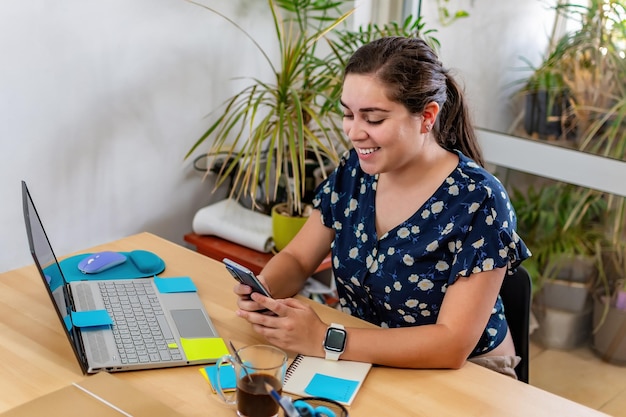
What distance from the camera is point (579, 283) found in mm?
2697

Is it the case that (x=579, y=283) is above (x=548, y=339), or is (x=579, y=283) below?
above

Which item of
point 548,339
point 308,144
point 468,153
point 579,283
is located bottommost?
point 548,339

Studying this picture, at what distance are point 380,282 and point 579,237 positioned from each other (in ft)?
3.83

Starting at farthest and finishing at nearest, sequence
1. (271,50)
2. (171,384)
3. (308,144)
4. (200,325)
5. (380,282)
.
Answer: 1. (271,50)
2. (308,144)
3. (380,282)
4. (200,325)
5. (171,384)

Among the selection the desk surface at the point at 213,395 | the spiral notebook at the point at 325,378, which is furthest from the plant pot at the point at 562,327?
the spiral notebook at the point at 325,378

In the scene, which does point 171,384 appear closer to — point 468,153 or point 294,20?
point 468,153

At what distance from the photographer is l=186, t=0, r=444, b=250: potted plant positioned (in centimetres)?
242

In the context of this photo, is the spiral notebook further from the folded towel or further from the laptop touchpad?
the folded towel

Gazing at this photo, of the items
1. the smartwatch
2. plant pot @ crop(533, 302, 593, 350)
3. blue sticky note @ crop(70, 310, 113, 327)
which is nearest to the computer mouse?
blue sticky note @ crop(70, 310, 113, 327)

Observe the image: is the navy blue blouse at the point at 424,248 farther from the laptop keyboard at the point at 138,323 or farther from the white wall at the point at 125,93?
the white wall at the point at 125,93

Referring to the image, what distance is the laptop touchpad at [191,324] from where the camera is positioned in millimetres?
1591

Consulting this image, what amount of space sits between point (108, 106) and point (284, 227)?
65 cm

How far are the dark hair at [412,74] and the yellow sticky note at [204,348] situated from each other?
0.60 meters

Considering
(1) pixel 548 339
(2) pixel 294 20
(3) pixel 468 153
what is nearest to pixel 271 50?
(2) pixel 294 20
